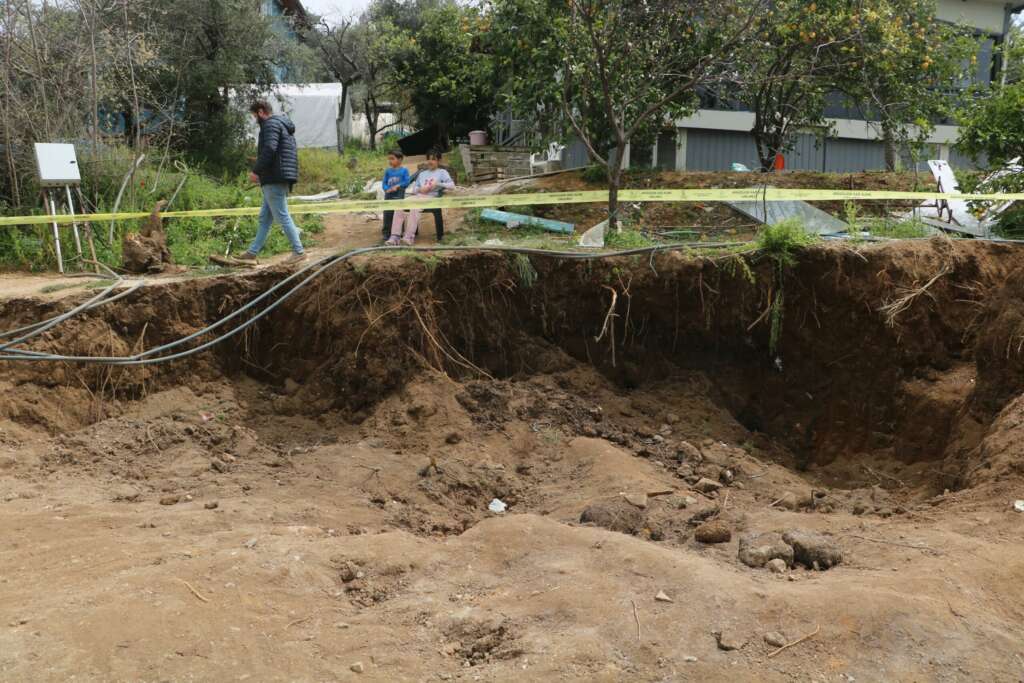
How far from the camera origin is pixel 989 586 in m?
4.88

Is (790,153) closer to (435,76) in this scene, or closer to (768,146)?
(768,146)

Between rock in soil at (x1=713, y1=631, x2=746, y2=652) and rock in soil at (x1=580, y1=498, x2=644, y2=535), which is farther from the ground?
rock in soil at (x1=713, y1=631, x2=746, y2=652)

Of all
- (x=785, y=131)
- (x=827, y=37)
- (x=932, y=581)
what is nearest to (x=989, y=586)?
(x=932, y=581)

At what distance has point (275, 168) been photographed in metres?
9.48

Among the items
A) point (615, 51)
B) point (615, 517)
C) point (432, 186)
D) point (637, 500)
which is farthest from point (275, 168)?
point (615, 517)

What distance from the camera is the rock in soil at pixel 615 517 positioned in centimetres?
618

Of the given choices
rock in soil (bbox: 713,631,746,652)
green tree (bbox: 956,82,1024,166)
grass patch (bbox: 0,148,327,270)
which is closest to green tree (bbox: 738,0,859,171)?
green tree (bbox: 956,82,1024,166)

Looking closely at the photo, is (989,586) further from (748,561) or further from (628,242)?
(628,242)

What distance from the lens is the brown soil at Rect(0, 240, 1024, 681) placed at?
15.3 ft

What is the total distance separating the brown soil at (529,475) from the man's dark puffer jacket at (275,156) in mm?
1334

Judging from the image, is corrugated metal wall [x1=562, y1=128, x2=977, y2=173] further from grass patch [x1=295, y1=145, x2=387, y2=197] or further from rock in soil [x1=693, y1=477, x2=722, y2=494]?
rock in soil [x1=693, y1=477, x2=722, y2=494]

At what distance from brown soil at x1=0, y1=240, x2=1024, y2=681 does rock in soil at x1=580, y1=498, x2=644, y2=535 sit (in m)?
0.02

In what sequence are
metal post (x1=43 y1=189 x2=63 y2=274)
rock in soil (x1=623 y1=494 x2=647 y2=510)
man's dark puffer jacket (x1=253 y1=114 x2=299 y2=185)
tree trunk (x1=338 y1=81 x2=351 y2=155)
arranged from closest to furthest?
rock in soil (x1=623 y1=494 x2=647 y2=510), man's dark puffer jacket (x1=253 y1=114 x2=299 y2=185), metal post (x1=43 y1=189 x2=63 y2=274), tree trunk (x1=338 y1=81 x2=351 y2=155)

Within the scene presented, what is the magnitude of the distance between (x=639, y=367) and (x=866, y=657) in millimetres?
4862
